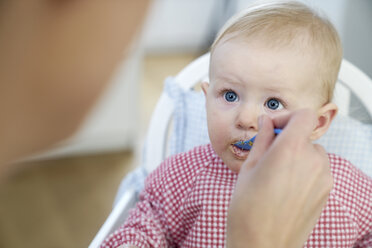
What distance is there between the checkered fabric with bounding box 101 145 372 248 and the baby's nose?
150 mm

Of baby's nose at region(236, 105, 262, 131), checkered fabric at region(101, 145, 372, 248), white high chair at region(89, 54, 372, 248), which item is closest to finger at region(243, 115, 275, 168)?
baby's nose at region(236, 105, 262, 131)

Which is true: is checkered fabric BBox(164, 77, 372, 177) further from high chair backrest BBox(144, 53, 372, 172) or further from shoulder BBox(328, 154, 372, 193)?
shoulder BBox(328, 154, 372, 193)

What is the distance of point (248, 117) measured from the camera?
829 millimetres

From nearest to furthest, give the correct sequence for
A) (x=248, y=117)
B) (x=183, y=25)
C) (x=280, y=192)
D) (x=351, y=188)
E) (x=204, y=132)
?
1. (x=280, y=192)
2. (x=248, y=117)
3. (x=351, y=188)
4. (x=204, y=132)
5. (x=183, y=25)

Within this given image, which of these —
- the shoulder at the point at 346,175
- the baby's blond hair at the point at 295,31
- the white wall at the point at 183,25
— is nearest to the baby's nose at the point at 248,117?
the baby's blond hair at the point at 295,31

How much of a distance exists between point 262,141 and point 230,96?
13.3 inches

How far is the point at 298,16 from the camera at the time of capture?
33.9 inches

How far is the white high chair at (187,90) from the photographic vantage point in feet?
3.53

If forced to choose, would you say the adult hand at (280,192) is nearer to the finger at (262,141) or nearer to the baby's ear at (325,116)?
the finger at (262,141)

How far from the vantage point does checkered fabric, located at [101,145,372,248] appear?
2.96 feet

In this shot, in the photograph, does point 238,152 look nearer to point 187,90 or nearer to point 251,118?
→ point 251,118

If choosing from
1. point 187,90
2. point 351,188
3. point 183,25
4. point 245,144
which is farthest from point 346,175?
point 183,25

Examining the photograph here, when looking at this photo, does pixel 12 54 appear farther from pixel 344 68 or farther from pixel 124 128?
pixel 124 128

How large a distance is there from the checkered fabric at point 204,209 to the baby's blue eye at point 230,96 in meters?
0.15
